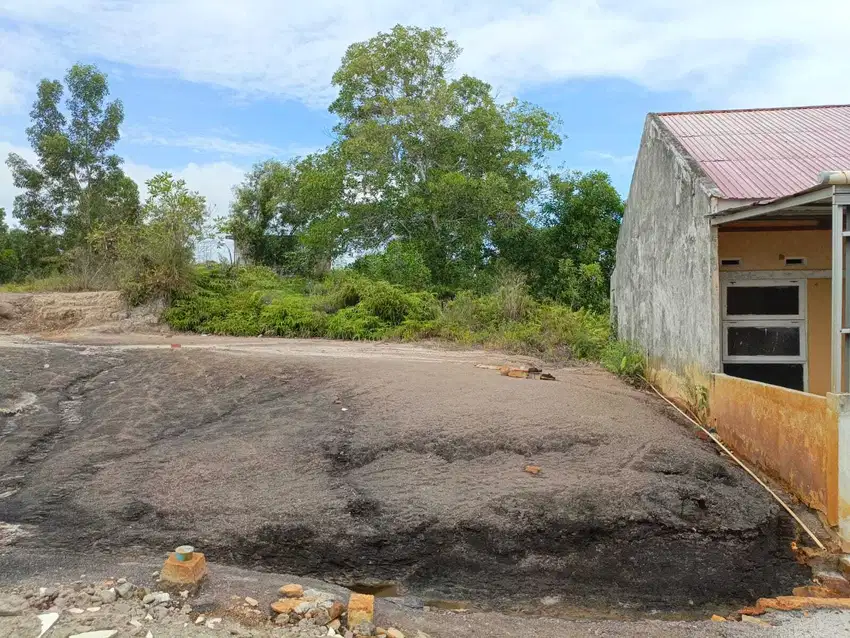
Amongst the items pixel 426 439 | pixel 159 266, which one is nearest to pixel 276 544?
pixel 426 439

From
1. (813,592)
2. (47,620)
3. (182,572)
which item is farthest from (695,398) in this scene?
(47,620)

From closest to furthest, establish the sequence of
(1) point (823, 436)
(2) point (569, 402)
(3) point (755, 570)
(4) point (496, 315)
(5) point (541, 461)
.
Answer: (3) point (755, 570) < (1) point (823, 436) < (5) point (541, 461) < (2) point (569, 402) < (4) point (496, 315)

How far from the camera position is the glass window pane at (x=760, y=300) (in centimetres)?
970

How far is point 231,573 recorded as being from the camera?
15.9ft

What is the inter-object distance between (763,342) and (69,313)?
50.3 ft

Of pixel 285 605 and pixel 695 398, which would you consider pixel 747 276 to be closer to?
pixel 695 398

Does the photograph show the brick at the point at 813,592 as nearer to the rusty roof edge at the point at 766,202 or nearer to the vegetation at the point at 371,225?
the rusty roof edge at the point at 766,202

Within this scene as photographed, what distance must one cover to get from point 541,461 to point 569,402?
1.80 m

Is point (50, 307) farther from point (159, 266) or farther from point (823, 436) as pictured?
point (823, 436)

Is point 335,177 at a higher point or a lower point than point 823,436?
higher

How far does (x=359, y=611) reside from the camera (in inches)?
160

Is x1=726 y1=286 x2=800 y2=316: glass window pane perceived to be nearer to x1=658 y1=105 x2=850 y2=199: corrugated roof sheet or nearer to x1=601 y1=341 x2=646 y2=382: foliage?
x1=658 y1=105 x2=850 y2=199: corrugated roof sheet

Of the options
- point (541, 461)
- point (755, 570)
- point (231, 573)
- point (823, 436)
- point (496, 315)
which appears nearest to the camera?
point (231, 573)

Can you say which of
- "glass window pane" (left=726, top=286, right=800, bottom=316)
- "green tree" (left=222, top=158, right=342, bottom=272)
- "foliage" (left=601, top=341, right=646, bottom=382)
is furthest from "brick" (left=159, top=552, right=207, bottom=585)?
"green tree" (left=222, top=158, right=342, bottom=272)
